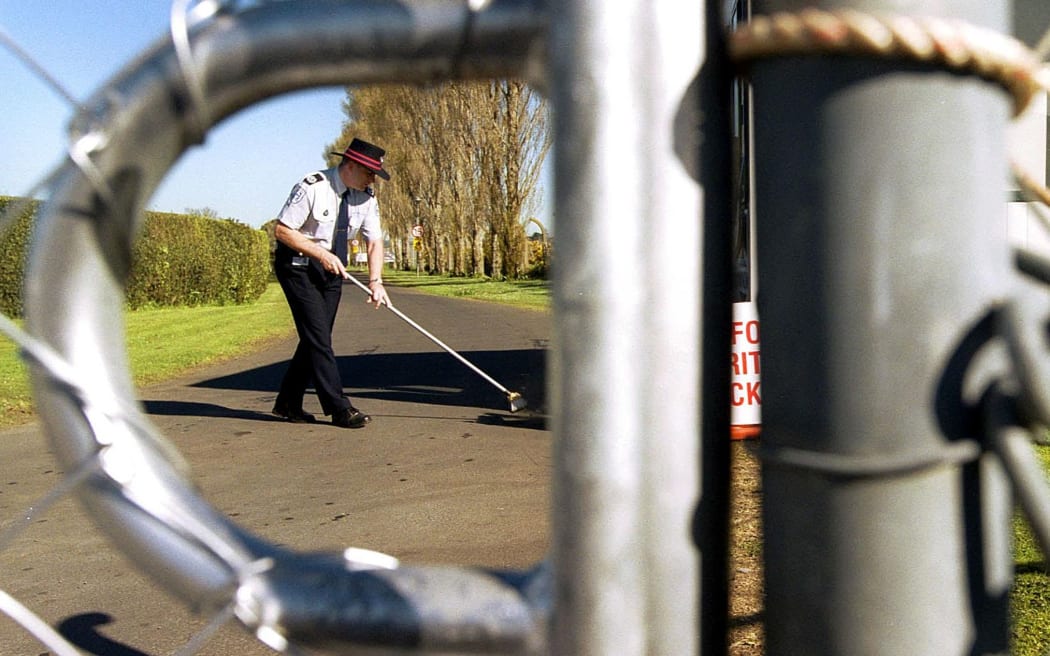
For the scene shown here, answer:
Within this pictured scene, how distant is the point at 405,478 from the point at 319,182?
218 centimetres

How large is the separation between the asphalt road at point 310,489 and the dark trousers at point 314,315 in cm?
30

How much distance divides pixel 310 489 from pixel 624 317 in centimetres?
390

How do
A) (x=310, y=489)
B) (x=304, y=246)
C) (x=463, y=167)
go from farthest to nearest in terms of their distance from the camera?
(x=463, y=167), (x=304, y=246), (x=310, y=489)

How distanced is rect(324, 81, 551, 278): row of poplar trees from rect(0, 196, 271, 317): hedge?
699 cm

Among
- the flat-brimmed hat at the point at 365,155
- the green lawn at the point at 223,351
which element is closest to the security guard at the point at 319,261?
the flat-brimmed hat at the point at 365,155

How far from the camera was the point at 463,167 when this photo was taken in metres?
31.1

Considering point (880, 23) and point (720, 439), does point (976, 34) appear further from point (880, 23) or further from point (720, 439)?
point (720, 439)

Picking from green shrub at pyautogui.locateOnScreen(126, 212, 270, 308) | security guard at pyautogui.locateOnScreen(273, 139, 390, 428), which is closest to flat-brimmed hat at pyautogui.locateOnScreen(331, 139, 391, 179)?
security guard at pyautogui.locateOnScreen(273, 139, 390, 428)

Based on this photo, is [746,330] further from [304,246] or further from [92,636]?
[304,246]

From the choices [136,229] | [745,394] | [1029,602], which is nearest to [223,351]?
[745,394]

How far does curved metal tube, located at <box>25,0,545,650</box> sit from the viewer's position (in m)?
0.58

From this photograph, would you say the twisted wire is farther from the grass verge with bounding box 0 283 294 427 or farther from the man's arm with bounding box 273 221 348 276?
the man's arm with bounding box 273 221 348 276

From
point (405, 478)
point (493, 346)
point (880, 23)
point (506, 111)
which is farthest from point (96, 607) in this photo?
point (506, 111)

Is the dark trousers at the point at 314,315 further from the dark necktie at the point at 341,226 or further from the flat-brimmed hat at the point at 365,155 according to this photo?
the flat-brimmed hat at the point at 365,155
